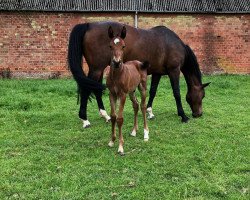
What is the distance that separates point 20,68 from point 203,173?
1185 centimetres

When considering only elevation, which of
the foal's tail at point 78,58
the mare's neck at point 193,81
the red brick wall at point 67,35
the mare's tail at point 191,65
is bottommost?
the red brick wall at point 67,35

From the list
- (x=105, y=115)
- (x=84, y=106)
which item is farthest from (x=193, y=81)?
(x=84, y=106)

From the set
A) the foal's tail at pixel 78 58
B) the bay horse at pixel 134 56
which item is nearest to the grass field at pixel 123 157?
the bay horse at pixel 134 56

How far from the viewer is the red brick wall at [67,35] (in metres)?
15.3

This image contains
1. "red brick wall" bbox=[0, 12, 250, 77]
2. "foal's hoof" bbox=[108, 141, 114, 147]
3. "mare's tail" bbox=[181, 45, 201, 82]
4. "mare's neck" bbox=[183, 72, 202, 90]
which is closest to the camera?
"foal's hoof" bbox=[108, 141, 114, 147]

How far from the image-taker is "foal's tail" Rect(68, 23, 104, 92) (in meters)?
6.82

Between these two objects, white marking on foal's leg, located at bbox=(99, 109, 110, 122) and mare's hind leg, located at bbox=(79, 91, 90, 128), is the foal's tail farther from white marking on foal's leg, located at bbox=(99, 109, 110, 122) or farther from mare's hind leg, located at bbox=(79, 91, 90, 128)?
white marking on foal's leg, located at bbox=(99, 109, 110, 122)

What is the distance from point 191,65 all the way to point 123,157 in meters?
3.62

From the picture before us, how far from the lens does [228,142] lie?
6.41m

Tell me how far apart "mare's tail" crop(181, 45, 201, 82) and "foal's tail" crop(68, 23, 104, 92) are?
236cm

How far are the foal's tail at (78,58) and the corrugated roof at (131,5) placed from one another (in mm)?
8300

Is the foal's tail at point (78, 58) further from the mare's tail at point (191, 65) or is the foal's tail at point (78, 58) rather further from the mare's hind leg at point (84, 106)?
the mare's tail at point (191, 65)

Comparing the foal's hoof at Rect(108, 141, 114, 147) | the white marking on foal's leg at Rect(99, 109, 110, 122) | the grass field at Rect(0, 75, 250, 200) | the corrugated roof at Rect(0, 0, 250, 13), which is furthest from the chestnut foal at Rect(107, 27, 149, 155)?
the corrugated roof at Rect(0, 0, 250, 13)

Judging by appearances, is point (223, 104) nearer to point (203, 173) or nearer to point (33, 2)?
point (203, 173)
